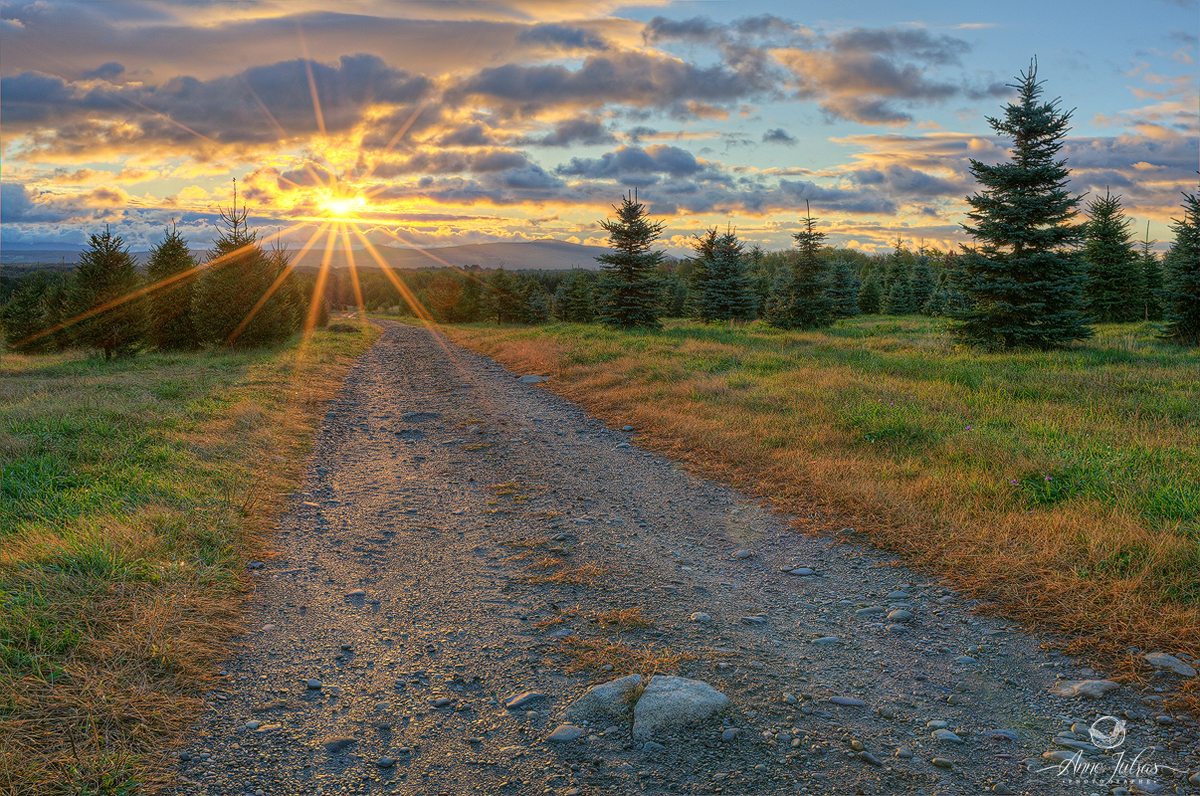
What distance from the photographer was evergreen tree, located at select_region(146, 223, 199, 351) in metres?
24.5

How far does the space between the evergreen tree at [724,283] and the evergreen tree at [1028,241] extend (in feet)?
55.4

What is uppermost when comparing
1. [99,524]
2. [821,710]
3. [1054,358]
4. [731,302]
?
[731,302]

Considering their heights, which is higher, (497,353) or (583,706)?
(497,353)

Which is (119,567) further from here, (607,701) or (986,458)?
(986,458)

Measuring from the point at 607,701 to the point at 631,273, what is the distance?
25.2m

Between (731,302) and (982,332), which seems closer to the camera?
(982,332)

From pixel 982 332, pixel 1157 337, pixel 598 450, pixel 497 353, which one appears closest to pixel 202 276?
pixel 497 353

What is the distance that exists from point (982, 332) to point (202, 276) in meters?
27.4

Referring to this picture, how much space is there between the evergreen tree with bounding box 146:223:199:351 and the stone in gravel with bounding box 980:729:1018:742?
2856 cm

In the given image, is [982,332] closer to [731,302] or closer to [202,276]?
[731,302]

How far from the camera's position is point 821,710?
3.29m

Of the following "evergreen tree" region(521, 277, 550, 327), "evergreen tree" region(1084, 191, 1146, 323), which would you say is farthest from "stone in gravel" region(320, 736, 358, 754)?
"evergreen tree" region(521, 277, 550, 327)

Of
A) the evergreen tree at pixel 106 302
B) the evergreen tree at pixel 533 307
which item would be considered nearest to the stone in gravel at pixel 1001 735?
the evergreen tree at pixel 106 302

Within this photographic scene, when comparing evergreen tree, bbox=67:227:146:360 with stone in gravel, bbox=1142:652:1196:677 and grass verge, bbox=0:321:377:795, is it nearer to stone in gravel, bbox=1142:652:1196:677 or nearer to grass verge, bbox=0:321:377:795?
grass verge, bbox=0:321:377:795
